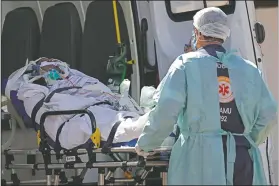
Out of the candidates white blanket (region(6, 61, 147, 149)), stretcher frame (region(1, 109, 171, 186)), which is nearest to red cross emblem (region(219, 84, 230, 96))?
stretcher frame (region(1, 109, 171, 186))

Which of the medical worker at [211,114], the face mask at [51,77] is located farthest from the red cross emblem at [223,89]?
the face mask at [51,77]

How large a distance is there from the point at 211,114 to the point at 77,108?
1283mm

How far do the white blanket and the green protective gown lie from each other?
55 centimetres

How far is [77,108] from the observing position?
436 centimetres

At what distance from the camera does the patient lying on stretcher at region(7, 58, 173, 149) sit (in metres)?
4.16

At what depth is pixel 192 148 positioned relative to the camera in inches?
133

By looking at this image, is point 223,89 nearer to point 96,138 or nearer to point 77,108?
point 96,138

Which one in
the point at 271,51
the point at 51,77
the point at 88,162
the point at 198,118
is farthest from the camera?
the point at 271,51

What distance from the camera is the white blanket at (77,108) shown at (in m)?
4.11

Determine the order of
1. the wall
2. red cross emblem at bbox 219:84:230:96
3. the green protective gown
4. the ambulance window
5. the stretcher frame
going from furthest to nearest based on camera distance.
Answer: the ambulance window < the wall < the stretcher frame < red cross emblem at bbox 219:84:230:96 < the green protective gown

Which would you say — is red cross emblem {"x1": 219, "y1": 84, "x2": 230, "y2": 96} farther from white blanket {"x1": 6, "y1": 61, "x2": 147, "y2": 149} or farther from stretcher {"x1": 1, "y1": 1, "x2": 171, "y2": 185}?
white blanket {"x1": 6, "y1": 61, "x2": 147, "y2": 149}

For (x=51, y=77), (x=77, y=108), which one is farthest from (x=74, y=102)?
(x=51, y=77)

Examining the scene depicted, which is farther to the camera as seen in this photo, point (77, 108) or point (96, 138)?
point (77, 108)

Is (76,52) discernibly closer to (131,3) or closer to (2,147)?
(131,3)
